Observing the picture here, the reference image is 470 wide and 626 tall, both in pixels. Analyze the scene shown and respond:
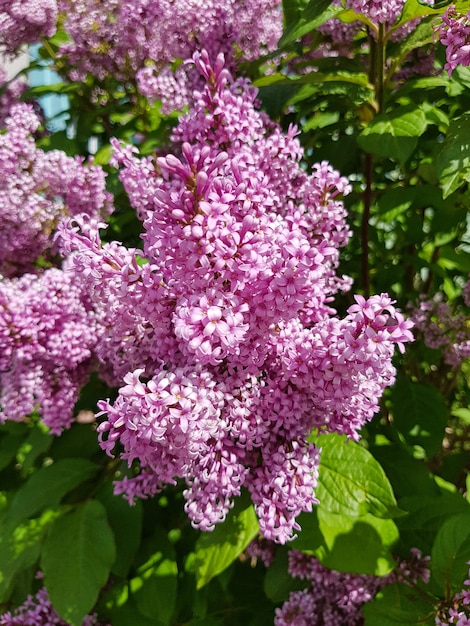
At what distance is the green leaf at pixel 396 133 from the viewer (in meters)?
1.11

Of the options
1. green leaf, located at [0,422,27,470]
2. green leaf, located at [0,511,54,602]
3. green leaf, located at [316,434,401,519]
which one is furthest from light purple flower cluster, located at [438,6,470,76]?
green leaf, located at [0,422,27,470]

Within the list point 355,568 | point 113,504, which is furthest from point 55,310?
point 355,568

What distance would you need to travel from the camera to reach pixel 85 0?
167cm

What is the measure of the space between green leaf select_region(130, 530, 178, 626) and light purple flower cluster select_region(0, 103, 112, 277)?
82 cm

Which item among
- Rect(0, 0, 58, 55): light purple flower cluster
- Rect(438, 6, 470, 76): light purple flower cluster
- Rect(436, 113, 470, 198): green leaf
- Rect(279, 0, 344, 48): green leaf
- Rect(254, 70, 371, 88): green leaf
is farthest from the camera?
Rect(0, 0, 58, 55): light purple flower cluster

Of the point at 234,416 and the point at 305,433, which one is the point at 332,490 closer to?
the point at 305,433

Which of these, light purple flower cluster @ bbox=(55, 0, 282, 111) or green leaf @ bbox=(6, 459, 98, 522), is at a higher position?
light purple flower cluster @ bbox=(55, 0, 282, 111)

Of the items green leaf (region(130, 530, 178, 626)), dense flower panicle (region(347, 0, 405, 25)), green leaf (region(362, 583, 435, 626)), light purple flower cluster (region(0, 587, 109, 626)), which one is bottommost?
light purple flower cluster (region(0, 587, 109, 626))

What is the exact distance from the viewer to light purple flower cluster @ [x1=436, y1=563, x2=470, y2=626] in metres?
0.94

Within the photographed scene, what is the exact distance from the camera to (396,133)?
3.73 feet

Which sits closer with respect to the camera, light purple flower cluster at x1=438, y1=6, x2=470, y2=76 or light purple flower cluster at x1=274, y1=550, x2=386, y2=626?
light purple flower cluster at x1=438, y1=6, x2=470, y2=76

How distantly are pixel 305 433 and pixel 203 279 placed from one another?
12.5 inches

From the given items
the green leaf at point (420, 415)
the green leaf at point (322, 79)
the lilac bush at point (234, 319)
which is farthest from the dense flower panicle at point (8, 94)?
the green leaf at point (420, 415)

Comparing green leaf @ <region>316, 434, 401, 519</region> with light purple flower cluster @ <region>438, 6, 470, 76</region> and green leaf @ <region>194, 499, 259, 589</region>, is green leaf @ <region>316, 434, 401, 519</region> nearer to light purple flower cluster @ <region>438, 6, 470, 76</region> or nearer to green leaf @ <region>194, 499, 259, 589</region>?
green leaf @ <region>194, 499, 259, 589</region>
